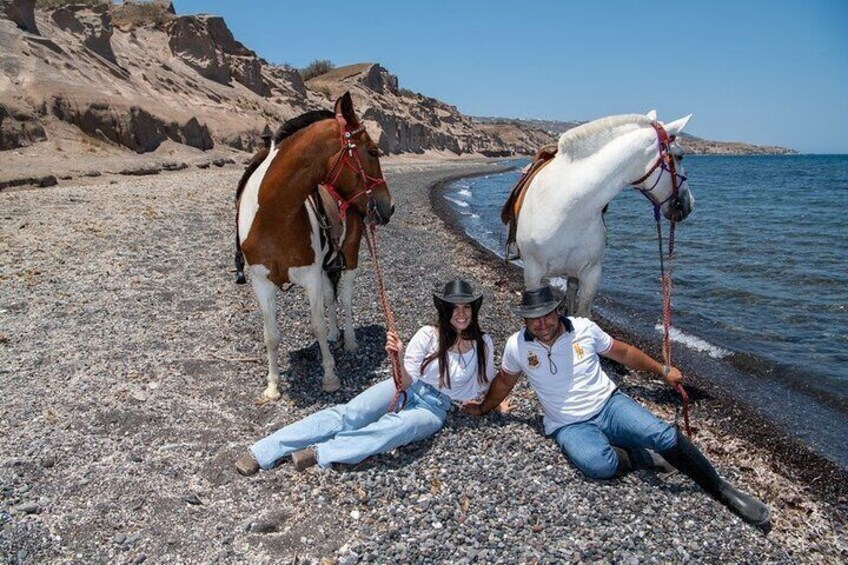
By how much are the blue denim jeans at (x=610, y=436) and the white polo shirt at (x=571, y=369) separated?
0.29 feet

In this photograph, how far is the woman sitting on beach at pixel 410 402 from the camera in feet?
14.9

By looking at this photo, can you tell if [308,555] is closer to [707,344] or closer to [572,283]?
[572,283]

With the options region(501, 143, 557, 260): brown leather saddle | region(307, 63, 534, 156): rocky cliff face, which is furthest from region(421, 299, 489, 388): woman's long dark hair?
region(307, 63, 534, 156): rocky cliff face

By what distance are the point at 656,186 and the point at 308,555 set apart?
182 inches

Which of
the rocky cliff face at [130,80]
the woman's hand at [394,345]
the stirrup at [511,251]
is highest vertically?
the rocky cliff face at [130,80]

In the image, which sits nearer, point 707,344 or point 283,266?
point 283,266

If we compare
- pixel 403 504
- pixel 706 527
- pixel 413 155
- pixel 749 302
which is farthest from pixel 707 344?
pixel 413 155

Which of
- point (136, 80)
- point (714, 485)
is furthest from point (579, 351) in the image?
point (136, 80)

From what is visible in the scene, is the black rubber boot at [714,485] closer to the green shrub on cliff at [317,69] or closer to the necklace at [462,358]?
the necklace at [462,358]

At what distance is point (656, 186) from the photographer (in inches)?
231

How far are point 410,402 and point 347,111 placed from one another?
101 inches

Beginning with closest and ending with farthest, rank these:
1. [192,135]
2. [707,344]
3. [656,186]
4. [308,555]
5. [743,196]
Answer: [308,555] → [656,186] → [707,344] → [192,135] → [743,196]

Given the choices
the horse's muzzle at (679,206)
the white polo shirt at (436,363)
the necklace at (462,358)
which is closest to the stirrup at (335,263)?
the white polo shirt at (436,363)

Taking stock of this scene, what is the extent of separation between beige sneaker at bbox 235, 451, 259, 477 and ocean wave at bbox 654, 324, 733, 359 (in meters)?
6.38
